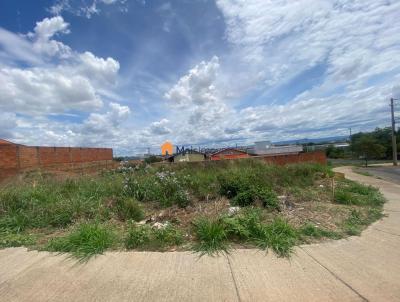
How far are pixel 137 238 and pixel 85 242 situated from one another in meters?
0.75

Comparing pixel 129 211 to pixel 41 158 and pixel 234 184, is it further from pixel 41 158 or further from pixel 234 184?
pixel 41 158

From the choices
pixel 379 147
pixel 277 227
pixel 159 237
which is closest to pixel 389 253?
pixel 277 227

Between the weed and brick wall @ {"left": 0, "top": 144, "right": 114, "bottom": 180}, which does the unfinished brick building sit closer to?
brick wall @ {"left": 0, "top": 144, "right": 114, "bottom": 180}

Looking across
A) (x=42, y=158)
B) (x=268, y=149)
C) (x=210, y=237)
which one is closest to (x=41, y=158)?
(x=42, y=158)

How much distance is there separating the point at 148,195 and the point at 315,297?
4598mm

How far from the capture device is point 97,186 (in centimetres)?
712

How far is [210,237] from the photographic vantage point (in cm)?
385

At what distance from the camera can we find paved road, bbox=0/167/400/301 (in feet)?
8.63

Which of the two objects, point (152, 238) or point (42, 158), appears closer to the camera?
point (152, 238)

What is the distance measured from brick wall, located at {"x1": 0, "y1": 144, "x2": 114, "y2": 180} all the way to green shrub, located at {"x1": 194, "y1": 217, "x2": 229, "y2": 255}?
18255 millimetres

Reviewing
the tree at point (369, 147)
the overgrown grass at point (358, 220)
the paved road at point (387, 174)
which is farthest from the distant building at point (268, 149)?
the overgrown grass at point (358, 220)

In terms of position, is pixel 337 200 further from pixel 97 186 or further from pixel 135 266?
pixel 97 186

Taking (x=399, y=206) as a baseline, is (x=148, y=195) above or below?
above

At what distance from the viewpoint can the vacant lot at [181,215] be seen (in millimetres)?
3881
